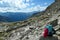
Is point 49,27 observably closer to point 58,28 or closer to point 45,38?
point 45,38

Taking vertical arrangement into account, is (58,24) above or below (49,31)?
below

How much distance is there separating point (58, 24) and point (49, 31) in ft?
109

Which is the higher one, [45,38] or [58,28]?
[45,38]

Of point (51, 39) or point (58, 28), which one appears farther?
point (58, 28)

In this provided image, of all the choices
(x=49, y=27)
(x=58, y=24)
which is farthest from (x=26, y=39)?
(x=49, y=27)

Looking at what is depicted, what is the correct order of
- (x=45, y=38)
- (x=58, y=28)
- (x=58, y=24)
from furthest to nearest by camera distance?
(x=58, y=24)
(x=58, y=28)
(x=45, y=38)

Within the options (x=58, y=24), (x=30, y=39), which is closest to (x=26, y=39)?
(x=30, y=39)

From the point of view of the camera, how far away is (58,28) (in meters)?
49.2

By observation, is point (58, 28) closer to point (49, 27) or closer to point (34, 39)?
point (34, 39)

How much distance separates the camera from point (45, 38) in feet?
69.3

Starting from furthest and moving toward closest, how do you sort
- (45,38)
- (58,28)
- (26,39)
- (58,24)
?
(26,39) < (58,24) < (58,28) < (45,38)

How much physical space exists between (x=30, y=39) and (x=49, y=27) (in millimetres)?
35573

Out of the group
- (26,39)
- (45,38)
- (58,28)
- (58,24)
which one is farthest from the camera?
(26,39)

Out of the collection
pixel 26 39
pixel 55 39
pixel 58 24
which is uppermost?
pixel 55 39
